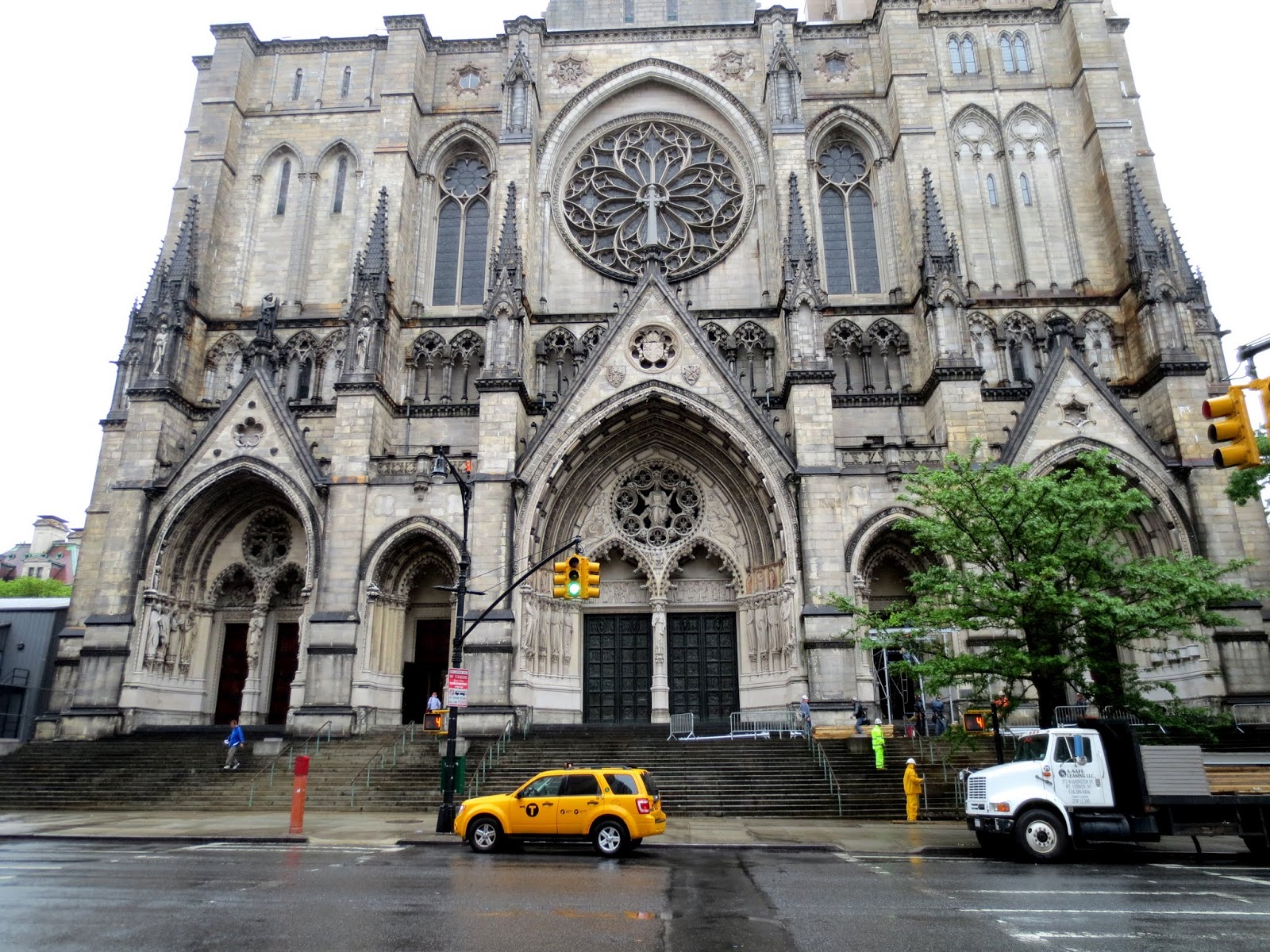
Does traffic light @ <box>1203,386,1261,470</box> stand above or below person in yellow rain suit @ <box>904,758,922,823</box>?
above

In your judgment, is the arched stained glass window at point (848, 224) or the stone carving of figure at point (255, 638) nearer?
the stone carving of figure at point (255, 638)

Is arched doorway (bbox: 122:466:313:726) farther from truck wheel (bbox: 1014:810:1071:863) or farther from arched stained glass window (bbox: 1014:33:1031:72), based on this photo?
arched stained glass window (bbox: 1014:33:1031:72)

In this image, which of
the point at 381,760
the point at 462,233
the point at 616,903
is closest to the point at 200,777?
the point at 381,760

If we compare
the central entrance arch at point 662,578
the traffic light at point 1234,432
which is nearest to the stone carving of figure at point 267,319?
the central entrance arch at point 662,578

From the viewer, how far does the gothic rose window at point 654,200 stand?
30.8 meters

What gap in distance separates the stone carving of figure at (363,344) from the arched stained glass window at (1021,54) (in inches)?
1017

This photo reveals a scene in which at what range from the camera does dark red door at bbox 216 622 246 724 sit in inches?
1043

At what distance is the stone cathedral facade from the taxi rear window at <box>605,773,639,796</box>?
10.1m

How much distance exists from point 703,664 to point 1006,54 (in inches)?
1018

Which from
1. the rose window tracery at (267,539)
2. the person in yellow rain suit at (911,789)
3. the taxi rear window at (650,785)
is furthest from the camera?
the rose window tracery at (267,539)

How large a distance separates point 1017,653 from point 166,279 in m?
27.9

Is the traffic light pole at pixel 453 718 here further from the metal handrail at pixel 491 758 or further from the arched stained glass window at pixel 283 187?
the arched stained glass window at pixel 283 187

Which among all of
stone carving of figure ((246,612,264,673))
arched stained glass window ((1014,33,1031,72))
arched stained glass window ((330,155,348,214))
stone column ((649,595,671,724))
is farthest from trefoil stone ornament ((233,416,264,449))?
arched stained glass window ((1014,33,1031,72))

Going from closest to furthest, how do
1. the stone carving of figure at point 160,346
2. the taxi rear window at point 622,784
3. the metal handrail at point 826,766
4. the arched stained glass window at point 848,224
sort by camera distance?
the taxi rear window at point 622,784 → the metal handrail at point 826,766 → the stone carving of figure at point 160,346 → the arched stained glass window at point 848,224
